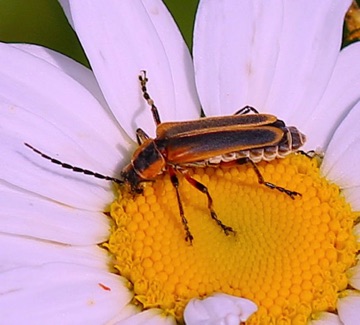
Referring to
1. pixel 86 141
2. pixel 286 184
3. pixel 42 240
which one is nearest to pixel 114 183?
pixel 86 141

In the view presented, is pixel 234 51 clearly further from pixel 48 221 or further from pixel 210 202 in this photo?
pixel 48 221

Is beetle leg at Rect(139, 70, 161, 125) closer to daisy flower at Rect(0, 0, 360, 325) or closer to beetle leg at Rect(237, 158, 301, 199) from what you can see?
daisy flower at Rect(0, 0, 360, 325)

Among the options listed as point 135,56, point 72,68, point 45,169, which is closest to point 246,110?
point 135,56

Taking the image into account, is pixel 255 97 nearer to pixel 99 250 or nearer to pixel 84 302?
pixel 99 250

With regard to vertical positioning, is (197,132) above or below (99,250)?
above

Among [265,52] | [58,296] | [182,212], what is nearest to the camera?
[58,296]

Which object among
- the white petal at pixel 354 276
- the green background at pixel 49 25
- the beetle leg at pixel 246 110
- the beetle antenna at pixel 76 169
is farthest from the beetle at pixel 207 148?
the green background at pixel 49 25

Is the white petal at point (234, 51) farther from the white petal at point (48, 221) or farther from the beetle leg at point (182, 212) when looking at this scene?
the white petal at point (48, 221)

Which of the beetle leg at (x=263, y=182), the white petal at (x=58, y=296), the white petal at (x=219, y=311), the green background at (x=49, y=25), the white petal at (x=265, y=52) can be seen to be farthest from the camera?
the green background at (x=49, y=25)
